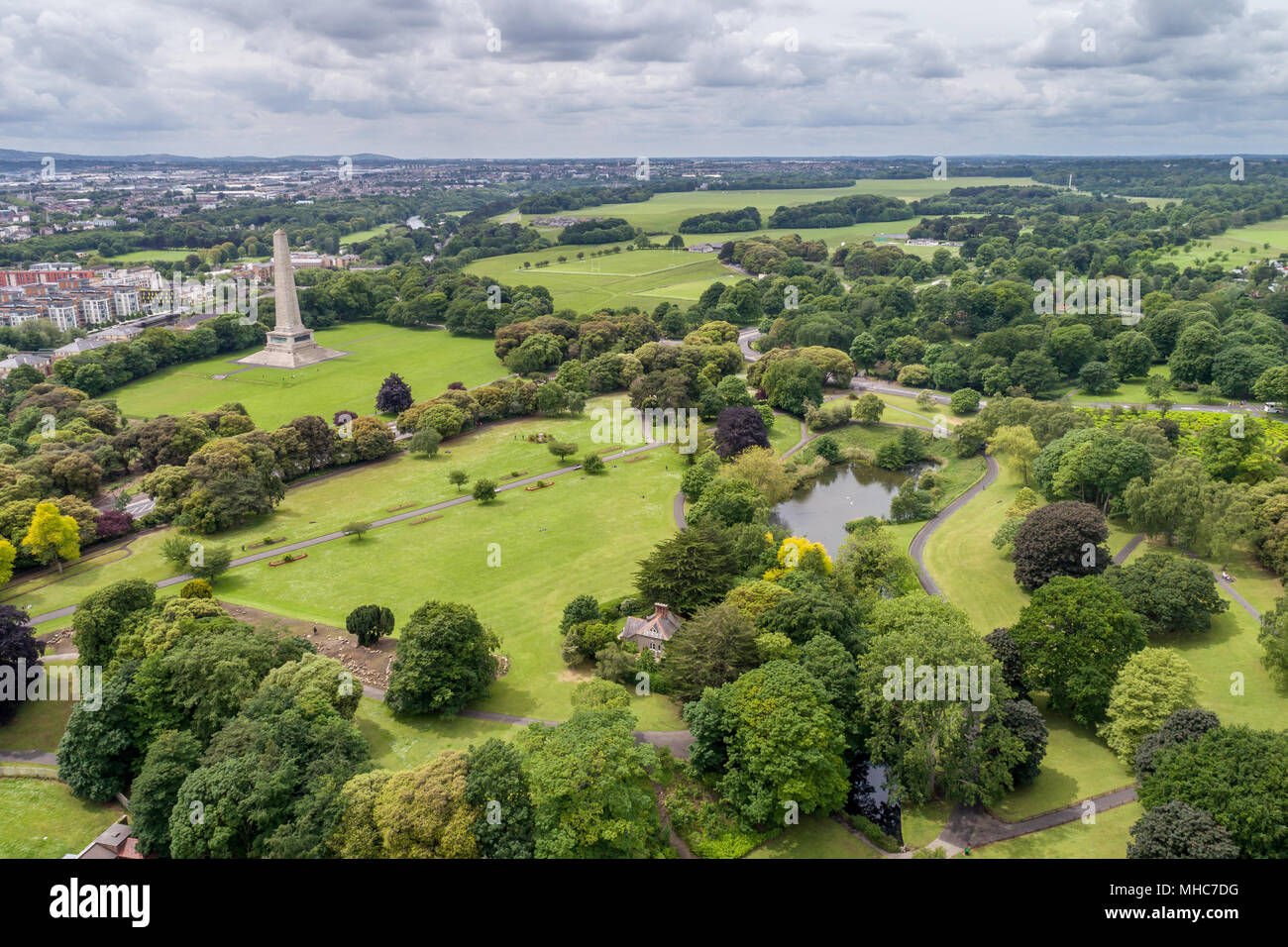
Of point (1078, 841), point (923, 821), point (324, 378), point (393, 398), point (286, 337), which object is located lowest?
point (923, 821)

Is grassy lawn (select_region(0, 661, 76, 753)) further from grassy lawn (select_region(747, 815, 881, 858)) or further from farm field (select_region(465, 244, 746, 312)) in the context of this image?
farm field (select_region(465, 244, 746, 312))

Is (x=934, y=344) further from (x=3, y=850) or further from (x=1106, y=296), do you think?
(x=3, y=850)

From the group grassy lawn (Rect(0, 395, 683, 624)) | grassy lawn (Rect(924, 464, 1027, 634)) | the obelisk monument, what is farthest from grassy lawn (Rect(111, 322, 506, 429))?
grassy lawn (Rect(924, 464, 1027, 634))

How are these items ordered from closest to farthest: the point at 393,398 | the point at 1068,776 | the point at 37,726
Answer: the point at 1068,776 < the point at 37,726 < the point at 393,398

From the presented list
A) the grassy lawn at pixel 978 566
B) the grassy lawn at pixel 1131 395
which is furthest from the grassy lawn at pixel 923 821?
the grassy lawn at pixel 1131 395

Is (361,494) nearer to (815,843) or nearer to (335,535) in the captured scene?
(335,535)

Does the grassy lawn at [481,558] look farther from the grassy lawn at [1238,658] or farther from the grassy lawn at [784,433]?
the grassy lawn at [1238,658]

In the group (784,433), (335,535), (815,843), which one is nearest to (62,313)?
(335,535)
